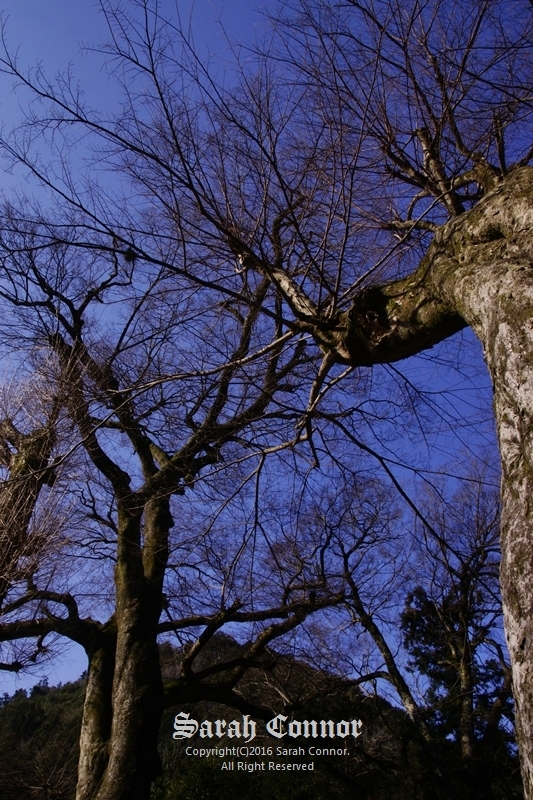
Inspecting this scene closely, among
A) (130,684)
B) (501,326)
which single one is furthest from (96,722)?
(501,326)

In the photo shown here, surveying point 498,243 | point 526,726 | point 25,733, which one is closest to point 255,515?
point 498,243

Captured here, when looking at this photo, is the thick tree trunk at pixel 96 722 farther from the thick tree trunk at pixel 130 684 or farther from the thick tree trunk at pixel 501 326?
the thick tree trunk at pixel 501 326

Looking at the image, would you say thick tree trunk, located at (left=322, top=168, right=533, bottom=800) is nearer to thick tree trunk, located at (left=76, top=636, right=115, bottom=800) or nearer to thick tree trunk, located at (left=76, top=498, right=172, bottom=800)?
thick tree trunk, located at (left=76, top=498, right=172, bottom=800)

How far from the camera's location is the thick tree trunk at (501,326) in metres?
1.28

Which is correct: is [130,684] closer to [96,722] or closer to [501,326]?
[96,722]

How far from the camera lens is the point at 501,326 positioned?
1.74m

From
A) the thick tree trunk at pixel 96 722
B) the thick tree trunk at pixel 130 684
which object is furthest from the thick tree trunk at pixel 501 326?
the thick tree trunk at pixel 96 722

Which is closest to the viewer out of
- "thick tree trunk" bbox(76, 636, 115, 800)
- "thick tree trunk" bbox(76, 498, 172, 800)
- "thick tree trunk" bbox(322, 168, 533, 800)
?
"thick tree trunk" bbox(322, 168, 533, 800)

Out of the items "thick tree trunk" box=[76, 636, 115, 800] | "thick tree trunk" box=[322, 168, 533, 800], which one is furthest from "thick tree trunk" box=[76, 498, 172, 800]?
"thick tree trunk" box=[322, 168, 533, 800]

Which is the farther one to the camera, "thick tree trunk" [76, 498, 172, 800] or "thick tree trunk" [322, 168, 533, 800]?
"thick tree trunk" [76, 498, 172, 800]

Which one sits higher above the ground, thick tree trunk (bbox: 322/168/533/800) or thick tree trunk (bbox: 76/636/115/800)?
thick tree trunk (bbox: 322/168/533/800)

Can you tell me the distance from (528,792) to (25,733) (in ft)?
49.7

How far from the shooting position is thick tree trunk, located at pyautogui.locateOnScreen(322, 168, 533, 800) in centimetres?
128

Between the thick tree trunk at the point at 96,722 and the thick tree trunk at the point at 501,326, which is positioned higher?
the thick tree trunk at the point at 501,326
